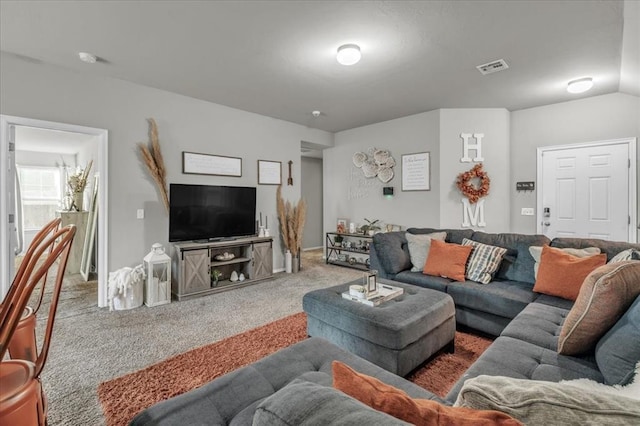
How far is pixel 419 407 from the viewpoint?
70 cm

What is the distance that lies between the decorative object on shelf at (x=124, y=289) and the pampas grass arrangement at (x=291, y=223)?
2.33 metres

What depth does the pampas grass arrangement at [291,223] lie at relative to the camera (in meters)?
5.31

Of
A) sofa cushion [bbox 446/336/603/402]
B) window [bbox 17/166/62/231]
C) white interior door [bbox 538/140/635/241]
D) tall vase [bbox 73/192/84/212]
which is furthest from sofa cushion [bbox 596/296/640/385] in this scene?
window [bbox 17/166/62/231]

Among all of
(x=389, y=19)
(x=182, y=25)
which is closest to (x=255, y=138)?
(x=182, y=25)

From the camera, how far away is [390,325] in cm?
197

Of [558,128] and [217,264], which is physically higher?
[558,128]

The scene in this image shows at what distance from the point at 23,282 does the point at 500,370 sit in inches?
68.6

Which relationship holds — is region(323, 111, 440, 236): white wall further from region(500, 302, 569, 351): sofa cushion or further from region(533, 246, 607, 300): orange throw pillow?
region(500, 302, 569, 351): sofa cushion

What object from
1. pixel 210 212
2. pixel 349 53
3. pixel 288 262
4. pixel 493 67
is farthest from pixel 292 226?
pixel 493 67

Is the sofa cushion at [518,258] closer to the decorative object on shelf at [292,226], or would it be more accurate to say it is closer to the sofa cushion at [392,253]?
the sofa cushion at [392,253]

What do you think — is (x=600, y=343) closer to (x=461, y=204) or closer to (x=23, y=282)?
(x=23, y=282)

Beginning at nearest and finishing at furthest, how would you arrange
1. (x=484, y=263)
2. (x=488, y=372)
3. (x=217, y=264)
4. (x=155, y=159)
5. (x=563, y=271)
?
(x=488, y=372), (x=563, y=271), (x=484, y=263), (x=155, y=159), (x=217, y=264)

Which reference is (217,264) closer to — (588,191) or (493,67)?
(493,67)

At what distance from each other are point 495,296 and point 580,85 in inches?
118
